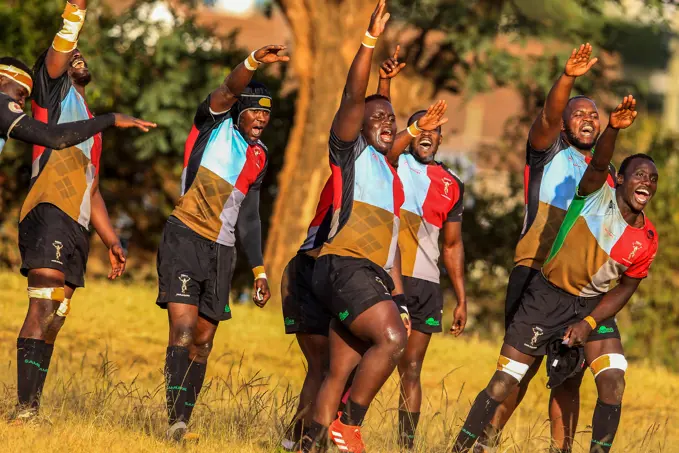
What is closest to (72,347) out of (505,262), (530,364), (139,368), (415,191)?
(139,368)

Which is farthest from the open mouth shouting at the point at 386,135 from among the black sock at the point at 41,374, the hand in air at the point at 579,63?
the black sock at the point at 41,374

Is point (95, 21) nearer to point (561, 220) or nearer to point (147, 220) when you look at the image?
point (147, 220)

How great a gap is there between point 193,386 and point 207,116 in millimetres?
1798

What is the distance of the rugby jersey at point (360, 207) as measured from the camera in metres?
7.56

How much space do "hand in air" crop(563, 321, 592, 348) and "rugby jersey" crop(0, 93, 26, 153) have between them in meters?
3.67

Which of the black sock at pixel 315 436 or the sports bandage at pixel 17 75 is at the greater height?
the sports bandage at pixel 17 75

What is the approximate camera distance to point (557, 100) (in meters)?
8.24

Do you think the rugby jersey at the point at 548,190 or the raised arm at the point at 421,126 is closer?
the raised arm at the point at 421,126

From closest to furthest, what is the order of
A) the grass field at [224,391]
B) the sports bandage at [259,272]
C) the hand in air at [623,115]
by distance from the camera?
1. the hand in air at [623,115]
2. the grass field at [224,391]
3. the sports bandage at [259,272]

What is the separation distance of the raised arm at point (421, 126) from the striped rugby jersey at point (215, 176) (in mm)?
967

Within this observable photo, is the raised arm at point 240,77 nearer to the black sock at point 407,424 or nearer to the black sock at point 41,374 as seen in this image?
the black sock at point 41,374

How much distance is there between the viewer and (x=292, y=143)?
17016mm

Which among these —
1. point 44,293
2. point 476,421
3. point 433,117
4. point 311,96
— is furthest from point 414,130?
point 311,96

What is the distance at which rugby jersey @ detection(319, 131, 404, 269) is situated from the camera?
756cm
